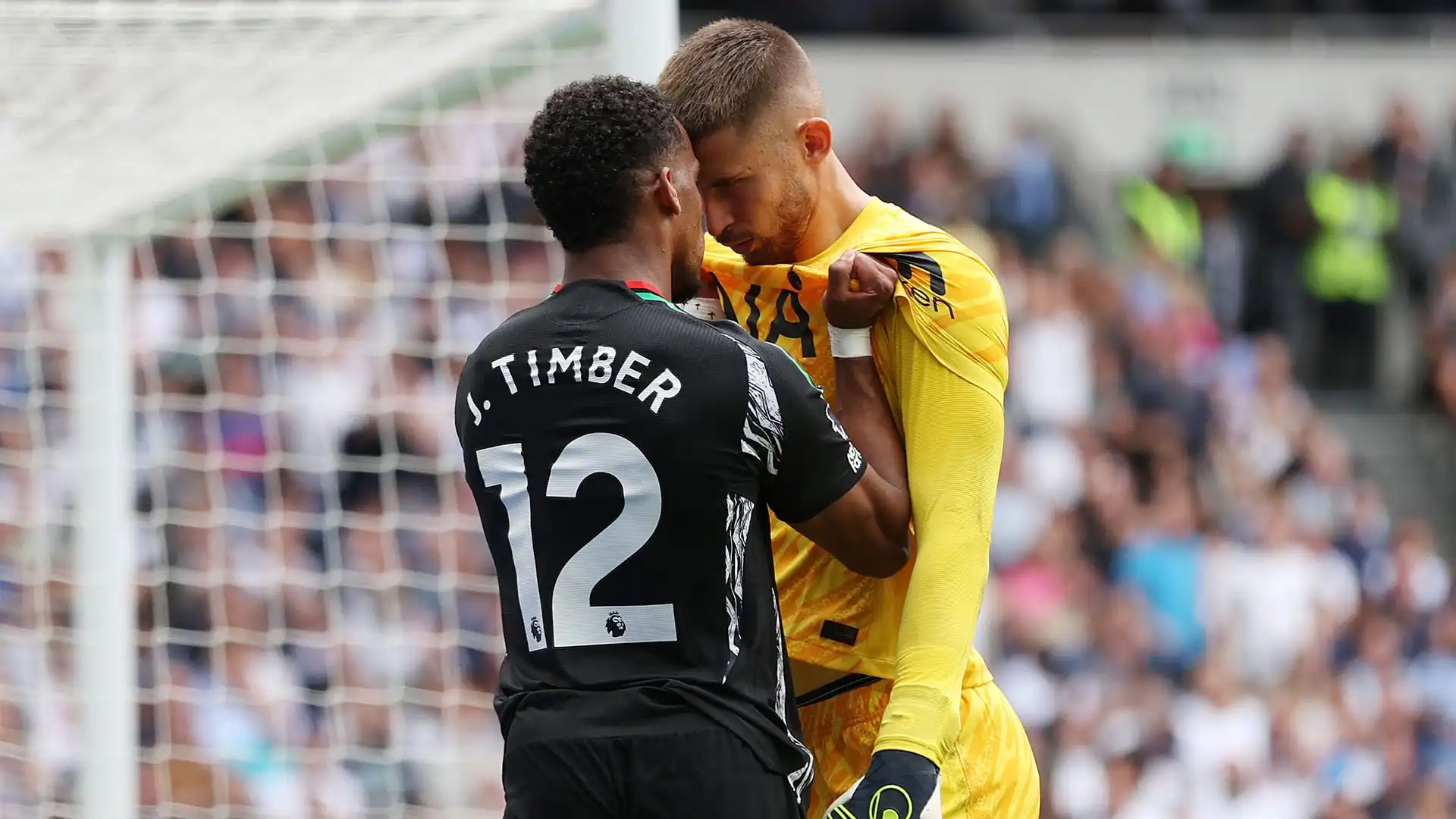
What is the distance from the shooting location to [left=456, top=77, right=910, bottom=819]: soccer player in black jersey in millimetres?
2504

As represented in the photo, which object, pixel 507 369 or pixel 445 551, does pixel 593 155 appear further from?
pixel 445 551

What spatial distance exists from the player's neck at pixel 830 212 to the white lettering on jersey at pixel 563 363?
576 mm

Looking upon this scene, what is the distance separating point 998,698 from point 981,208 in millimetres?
8943

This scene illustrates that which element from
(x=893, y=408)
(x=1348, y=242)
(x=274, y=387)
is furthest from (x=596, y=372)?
(x=1348, y=242)

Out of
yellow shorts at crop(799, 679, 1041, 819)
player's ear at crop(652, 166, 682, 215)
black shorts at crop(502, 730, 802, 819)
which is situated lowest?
yellow shorts at crop(799, 679, 1041, 819)

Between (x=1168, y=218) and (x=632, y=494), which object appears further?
(x=1168, y=218)

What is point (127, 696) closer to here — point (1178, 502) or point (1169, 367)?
point (1178, 502)

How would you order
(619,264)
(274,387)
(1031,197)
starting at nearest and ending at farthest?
(619,264), (274,387), (1031,197)

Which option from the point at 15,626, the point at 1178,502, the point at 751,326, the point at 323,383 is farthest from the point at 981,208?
the point at 751,326

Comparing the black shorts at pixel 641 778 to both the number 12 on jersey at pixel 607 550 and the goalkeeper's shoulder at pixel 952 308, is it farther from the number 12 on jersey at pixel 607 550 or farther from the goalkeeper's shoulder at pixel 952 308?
the goalkeeper's shoulder at pixel 952 308

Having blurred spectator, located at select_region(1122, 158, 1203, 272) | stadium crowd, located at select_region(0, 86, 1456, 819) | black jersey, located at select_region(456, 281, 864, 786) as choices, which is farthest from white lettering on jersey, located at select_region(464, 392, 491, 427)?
blurred spectator, located at select_region(1122, 158, 1203, 272)

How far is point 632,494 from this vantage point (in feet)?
8.21

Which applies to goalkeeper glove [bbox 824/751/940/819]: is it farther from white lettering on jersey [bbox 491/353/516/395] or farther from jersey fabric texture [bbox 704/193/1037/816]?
white lettering on jersey [bbox 491/353/516/395]

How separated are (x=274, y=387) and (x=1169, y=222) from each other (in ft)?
22.9
